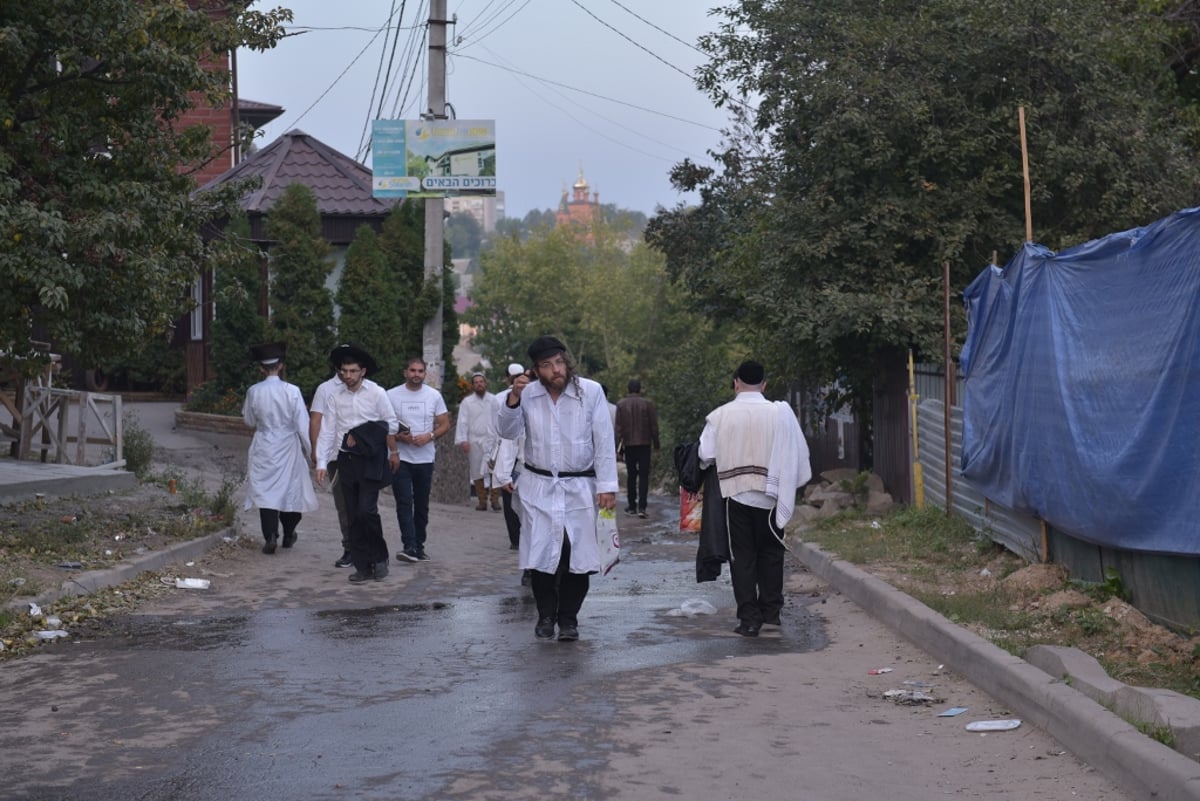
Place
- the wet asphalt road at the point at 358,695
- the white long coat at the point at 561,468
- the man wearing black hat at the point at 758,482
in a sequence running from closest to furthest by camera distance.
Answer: the wet asphalt road at the point at 358,695, the white long coat at the point at 561,468, the man wearing black hat at the point at 758,482

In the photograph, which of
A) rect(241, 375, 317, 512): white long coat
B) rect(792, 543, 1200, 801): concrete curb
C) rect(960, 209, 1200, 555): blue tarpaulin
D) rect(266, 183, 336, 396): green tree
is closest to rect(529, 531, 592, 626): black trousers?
rect(792, 543, 1200, 801): concrete curb

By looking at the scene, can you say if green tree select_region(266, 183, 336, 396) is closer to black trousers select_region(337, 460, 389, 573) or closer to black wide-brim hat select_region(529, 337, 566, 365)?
black trousers select_region(337, 460, 389, 573)

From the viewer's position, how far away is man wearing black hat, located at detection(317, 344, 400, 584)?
12.7m

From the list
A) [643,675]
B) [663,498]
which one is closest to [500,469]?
[643,675]

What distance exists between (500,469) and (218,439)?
1389 centimetres

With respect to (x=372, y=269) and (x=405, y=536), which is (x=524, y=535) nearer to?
(x=405, y=536)

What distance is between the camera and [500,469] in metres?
13.0

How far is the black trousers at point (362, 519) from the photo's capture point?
41.5ft

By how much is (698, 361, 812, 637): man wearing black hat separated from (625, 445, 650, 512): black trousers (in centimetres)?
1099

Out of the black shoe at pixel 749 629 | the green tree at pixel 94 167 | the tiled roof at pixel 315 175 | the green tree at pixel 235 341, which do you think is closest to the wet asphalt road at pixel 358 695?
the black shoe at pixel 749 629

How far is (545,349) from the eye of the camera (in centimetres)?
959

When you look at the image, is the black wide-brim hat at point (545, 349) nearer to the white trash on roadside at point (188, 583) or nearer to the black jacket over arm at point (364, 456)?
the black jacket over arm at point (364, 456)

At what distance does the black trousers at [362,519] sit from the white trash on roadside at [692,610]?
2918 mm

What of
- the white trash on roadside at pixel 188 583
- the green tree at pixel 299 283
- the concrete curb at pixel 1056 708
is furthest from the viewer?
the green tree at pixel 299 283
